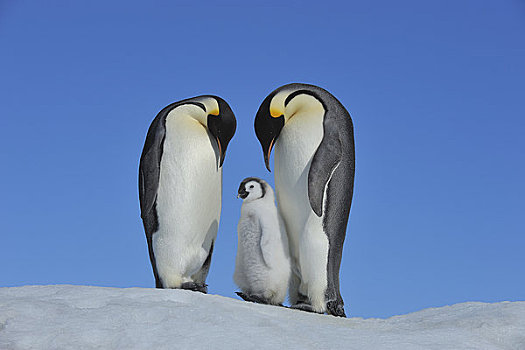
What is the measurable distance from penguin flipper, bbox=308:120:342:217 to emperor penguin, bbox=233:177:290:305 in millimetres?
338

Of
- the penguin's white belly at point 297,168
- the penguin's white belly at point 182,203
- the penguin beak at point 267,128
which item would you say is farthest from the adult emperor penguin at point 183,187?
the penguin's white belly at point 297,168

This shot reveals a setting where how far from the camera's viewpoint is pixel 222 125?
412cm

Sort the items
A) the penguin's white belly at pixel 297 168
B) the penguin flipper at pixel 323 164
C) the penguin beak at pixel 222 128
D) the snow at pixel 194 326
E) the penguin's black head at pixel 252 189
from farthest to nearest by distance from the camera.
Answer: the penguin beak at pixel 222 128 → the penguin's black head at pixel 252 189 → the penguin's white belly at pixel 297 168 → the penguin flipper at pixel 323 164 → the snow at pixel 194 326

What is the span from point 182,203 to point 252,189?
490 millimetres

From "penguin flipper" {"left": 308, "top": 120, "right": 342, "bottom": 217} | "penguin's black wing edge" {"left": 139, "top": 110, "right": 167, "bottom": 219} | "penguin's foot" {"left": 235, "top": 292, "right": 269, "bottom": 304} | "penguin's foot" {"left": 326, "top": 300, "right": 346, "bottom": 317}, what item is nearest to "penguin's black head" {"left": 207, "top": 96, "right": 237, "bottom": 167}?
"penguin's black wing edge" {"left": 139, "top": 110, "right": 167, "bottom": 219}

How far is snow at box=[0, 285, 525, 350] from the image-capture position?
2.45 m

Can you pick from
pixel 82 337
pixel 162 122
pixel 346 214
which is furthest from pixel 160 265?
pixel 82 337

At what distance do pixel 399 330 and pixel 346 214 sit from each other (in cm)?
115

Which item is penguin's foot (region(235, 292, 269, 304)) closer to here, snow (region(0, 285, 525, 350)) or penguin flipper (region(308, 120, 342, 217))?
snow (region(0, 285, 525, 350))

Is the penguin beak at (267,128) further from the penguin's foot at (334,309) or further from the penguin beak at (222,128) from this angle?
the penguin's foot at (334,309)

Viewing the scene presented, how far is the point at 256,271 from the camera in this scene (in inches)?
149

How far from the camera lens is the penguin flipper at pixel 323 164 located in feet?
12.2

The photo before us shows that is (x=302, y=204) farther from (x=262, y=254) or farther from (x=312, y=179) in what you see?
(x=262, y=254)

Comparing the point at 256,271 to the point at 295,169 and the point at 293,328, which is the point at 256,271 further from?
the point at 293,328
